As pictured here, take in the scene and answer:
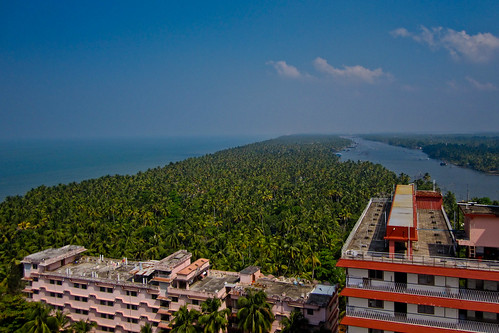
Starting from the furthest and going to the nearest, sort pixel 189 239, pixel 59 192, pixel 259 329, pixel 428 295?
1. pixel 59 192
2. pixel 189 239
3. pixel 259 329
4. pixel 428 295

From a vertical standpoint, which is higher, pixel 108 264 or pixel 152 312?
pixel 108 264

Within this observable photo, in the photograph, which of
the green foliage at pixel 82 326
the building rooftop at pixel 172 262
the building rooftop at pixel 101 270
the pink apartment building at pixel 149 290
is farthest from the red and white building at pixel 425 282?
the green foliage at pixel 82 326

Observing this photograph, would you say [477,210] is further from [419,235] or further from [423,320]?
[423,320]

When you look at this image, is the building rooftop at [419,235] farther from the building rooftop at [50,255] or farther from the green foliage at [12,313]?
the building rooftop at [50,255]

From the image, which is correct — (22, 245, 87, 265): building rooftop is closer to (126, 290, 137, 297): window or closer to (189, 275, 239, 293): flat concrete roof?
(126, 290, 137, 297): window

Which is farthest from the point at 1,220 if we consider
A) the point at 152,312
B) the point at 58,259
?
the point at 152,312

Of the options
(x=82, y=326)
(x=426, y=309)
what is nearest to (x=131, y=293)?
(x=82, y=326)

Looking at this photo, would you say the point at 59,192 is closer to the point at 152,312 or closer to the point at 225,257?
the point at 225,257
